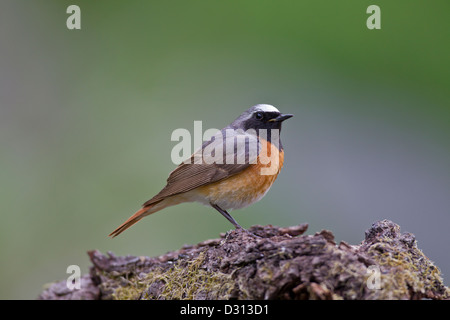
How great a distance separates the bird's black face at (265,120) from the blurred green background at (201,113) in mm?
1433

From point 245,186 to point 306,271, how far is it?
1.76 m

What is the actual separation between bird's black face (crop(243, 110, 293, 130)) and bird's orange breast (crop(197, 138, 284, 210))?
294 millimetres

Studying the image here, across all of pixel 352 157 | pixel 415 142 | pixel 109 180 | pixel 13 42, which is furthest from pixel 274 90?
pixel 13 42

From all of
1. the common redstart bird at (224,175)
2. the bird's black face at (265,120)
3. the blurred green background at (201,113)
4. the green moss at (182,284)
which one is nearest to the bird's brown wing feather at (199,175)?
the common redstart bird at (224,175)

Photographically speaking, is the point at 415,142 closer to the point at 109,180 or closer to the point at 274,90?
the point at 274,90

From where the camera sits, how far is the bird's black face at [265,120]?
4477 millimetres

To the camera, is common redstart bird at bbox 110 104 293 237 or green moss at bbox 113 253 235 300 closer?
green moss at bbox 113 253 235 300

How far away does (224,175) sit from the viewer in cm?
407

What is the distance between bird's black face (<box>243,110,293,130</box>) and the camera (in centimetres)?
448

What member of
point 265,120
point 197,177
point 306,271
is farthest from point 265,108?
point 306,271

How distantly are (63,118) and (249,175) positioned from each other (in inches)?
162

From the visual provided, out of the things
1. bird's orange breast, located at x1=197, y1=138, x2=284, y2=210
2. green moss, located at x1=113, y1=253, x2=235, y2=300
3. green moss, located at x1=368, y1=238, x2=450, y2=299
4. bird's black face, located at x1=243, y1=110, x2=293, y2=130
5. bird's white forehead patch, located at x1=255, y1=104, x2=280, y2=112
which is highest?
bird's white forehead patch, located at x1=255, y1=104, x2=280, y2=112

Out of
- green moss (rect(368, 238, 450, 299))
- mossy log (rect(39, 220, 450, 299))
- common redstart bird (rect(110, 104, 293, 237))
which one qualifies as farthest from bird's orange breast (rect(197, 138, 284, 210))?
green moss (rect(368, 238, 450, 299))

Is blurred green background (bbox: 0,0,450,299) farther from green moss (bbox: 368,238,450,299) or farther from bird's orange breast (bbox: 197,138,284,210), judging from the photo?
green moss (bbox: 368,238,450,299)
